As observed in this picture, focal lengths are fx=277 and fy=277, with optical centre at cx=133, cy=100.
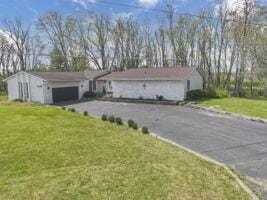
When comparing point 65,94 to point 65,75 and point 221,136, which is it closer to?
point 65,75

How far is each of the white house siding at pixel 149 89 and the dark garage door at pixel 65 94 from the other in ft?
14.4

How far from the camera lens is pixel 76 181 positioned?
6371mm

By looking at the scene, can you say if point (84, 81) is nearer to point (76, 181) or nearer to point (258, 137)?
point (258, 137)

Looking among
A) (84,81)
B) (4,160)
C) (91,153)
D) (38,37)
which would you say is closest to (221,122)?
(91,153)

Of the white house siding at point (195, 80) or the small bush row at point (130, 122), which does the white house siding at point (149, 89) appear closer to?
the white house siding at point (195, 80)

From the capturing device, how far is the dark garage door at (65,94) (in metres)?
28.0

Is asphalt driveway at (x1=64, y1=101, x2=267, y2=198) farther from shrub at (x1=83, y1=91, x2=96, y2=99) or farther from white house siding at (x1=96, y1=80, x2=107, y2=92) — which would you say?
white house siding at (x1=96, y1=80, x2=107, y2=92)

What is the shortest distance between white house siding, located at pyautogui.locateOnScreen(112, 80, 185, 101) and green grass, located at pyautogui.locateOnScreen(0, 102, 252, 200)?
15.4 m

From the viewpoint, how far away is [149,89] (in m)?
28.2

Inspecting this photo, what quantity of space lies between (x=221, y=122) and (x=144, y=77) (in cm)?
1395

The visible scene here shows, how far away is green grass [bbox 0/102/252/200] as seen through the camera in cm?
589

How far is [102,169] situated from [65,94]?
23025 millimetres

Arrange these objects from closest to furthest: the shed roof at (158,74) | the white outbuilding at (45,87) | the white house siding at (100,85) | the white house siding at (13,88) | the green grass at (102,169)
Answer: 1. the green grass at (102,169)
2. the shed roof at (158,74)
3. the white outbuilding at (45,87)
4. the white house siding at (13,88)
5. the white house siding at (100,85)

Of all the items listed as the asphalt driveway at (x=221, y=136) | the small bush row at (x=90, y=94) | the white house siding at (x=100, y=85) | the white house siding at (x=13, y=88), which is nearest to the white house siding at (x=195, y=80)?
the asphalt driveway at (x=221, y=136)
